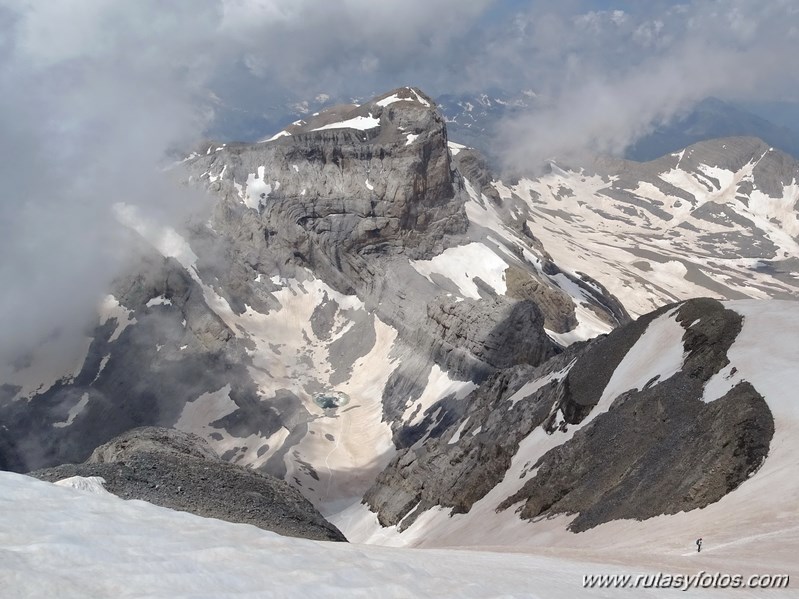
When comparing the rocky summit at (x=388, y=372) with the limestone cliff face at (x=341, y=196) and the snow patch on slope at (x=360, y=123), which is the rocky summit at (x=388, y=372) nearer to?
the limestone cliff face at (x=341, y=196)

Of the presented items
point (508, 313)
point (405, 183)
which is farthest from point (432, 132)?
point (508, 313)

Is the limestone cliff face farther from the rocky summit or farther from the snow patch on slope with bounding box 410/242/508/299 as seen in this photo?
the snow patch on slope with bounding box 410/242/508/299

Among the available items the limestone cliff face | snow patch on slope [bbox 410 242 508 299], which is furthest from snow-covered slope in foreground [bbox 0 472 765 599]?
the limestone cliff face

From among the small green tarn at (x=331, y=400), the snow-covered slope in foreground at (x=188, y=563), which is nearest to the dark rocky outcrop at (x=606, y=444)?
the snow-covered slope in foreground at (x=188, y=563)

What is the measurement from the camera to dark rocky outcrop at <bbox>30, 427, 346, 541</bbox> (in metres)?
19.4

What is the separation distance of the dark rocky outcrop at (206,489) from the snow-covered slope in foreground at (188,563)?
27.5 ft

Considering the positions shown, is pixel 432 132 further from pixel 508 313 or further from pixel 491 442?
pixel 491 442

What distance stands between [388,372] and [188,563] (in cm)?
9814

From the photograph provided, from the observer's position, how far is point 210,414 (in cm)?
9781

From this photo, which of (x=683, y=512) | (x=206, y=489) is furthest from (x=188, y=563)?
(x=683, y=512)

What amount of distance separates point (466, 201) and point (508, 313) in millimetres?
60688

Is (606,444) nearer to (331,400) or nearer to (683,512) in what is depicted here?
(683,512)

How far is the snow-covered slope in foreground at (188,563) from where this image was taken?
27.8 ft

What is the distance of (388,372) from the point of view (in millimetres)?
107062
